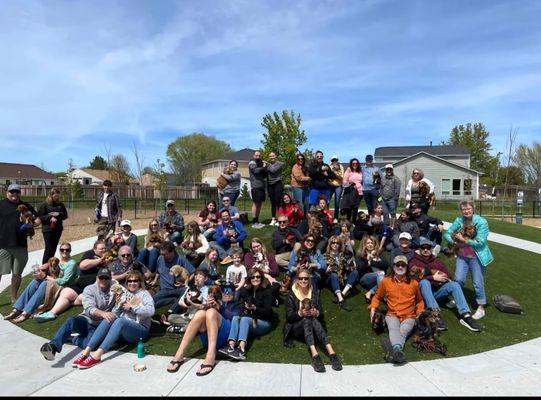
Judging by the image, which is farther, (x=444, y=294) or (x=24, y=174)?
(x=24, y=174)

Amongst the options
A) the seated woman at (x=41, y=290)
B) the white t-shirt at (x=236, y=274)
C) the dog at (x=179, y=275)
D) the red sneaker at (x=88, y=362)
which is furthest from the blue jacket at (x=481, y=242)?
the seated woman at (x=41, y=290)

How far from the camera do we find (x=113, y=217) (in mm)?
9906

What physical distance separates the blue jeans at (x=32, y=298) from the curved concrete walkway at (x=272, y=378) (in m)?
1.38

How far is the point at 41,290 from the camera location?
674 cm

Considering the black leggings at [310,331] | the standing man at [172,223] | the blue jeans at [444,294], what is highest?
the standing man at [172,223]

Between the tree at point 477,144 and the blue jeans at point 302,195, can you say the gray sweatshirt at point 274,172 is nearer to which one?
the blue jeans at point 302,195

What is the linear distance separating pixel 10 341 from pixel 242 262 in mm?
3692

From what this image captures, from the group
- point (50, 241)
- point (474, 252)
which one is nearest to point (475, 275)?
point (474, 252)

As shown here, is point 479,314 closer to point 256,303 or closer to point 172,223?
point 256,303

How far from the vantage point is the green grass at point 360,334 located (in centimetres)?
529

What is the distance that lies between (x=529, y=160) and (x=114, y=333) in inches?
2283

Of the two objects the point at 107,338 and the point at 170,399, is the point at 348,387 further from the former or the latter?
the point at 107,338

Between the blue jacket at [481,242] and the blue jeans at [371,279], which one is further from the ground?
the blue jacket at [481,242]

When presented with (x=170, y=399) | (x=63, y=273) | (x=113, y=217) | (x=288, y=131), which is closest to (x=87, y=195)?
(x=288, y=131)
